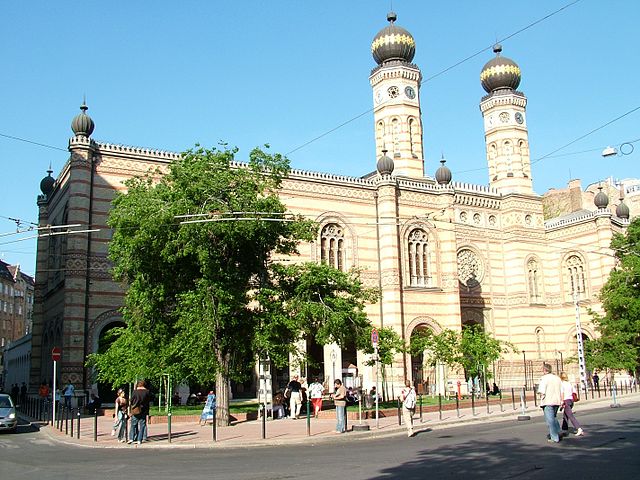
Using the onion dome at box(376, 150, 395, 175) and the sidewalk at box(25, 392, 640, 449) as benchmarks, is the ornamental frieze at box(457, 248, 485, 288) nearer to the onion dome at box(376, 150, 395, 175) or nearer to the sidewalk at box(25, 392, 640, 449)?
the onion dome at box(376, 150, 395, 175)

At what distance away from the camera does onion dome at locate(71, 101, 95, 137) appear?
96.5ft

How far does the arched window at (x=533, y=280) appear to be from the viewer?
136 feet

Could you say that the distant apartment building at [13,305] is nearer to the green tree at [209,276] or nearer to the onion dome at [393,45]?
the onion dome at [393,45]

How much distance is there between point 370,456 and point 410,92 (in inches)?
1311

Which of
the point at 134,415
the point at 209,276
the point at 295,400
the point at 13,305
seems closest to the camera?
the point at 134,415

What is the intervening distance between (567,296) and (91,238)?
28.6m

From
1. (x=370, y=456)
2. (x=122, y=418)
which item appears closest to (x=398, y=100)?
(x=122, y=418)

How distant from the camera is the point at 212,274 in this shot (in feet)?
65.0

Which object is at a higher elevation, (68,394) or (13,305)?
(13,305)

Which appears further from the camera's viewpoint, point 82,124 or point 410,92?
point 410,92

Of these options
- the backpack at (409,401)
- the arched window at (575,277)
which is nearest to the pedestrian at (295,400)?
the backpack at (409,401)

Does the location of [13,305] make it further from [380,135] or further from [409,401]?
[409,401]

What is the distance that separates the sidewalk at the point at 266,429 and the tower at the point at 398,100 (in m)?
20.7

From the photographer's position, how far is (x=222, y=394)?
20266mm
